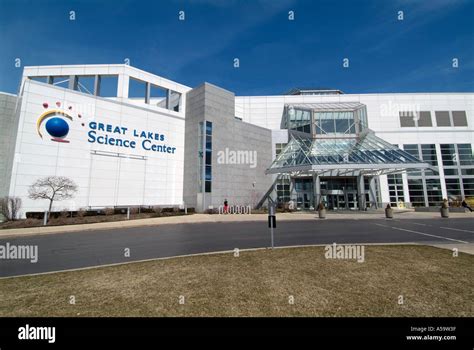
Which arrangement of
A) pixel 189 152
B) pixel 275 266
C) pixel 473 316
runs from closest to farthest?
pixel 473 316 → pixel 275 266 → pixel 189 152

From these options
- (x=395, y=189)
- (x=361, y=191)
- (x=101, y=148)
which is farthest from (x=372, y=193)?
(x=101, y=148)

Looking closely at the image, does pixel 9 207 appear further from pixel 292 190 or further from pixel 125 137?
pixel 292 190

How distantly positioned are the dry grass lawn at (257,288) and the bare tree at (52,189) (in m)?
17.8

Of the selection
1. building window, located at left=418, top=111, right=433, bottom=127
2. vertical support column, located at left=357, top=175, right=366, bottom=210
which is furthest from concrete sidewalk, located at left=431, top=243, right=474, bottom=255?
building window, located at left=418, top=111, right=433, bottom=127

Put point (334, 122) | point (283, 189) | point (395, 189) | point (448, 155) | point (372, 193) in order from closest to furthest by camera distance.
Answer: point (372, 193)
point (283, 189)
point (395, 189)
point (334, 122)
point (448, 155)

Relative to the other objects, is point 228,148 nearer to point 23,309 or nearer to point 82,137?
point 82,137

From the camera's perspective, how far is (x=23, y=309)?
3.86 m

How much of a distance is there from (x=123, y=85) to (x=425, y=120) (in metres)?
48.5

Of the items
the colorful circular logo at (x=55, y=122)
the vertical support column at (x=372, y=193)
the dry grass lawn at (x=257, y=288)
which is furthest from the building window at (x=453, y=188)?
the colorful circular logo at (x=55, y=122)

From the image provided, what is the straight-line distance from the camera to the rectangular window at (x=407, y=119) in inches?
1524

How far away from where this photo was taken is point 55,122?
21.4 m
